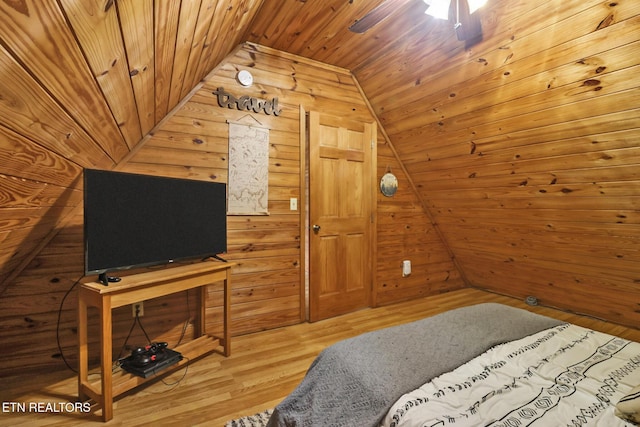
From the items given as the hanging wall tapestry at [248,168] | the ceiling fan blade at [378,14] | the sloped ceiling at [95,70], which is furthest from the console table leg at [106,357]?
the ceiling fan blade at [378,14]

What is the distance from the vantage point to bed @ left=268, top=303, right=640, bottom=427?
3.00 feet

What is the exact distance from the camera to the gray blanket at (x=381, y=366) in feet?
3.37

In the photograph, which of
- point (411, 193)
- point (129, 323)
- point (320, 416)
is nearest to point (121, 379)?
point (129, 323)

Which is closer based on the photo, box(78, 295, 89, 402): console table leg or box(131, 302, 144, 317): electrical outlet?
box(78, 295, 89, 402): console table leg

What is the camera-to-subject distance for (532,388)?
104 cm

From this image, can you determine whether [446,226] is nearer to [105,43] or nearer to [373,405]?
[373,405]

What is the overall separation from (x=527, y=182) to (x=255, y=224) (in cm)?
248

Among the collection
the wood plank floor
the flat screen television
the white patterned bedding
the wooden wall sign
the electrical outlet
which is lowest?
the wood plank floor

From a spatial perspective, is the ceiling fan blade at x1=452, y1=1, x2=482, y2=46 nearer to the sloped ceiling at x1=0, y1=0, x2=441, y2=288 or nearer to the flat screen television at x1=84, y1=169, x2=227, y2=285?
the sloped ceiling at x1=0, y1=0, x2=441, y2=288

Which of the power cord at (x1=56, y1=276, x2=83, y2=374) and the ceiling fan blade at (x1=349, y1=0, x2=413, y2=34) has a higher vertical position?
the ceiling fan blade at (x1=349, y1=0, x2=413, y2=34)

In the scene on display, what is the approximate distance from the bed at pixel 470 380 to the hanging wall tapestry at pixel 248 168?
5.57 feet

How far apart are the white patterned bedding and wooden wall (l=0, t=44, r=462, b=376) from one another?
196 cm

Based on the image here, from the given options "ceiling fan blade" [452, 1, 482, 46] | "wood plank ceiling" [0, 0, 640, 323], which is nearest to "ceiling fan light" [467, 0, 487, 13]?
"ceiling fan blade" [452, 1, 482, 46]

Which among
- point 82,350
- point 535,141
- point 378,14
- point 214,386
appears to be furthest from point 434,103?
point 82,350
